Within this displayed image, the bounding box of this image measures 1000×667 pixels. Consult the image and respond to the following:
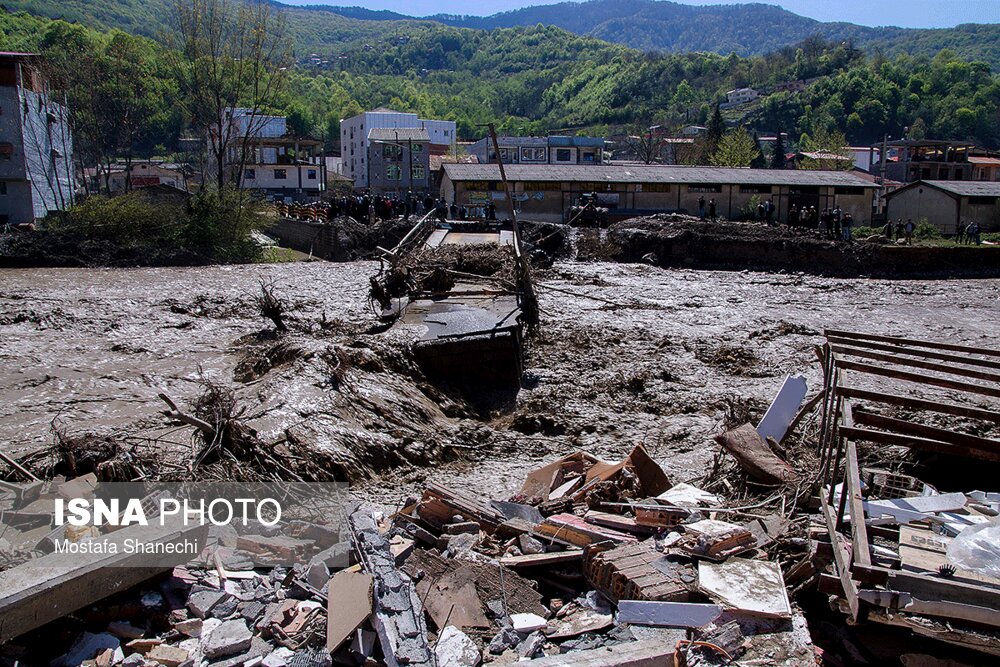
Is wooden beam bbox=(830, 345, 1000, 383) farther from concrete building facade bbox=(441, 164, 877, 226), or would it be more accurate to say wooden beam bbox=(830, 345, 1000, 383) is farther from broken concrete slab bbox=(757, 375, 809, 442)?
concrete building facade bbox=(441, 164, 877, 226)

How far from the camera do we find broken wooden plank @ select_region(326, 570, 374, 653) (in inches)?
171

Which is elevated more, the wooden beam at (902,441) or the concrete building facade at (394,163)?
the concrete building facade at (394,163)

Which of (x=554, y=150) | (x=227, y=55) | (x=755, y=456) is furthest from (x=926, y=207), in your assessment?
(x=755, y=456)

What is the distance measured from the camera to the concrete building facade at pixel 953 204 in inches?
1497

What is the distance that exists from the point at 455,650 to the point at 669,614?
130 centimetres

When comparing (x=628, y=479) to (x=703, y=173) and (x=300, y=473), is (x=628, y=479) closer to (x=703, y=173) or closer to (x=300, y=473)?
(x=300, y=473)

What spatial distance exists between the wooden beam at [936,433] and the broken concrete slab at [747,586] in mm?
1161

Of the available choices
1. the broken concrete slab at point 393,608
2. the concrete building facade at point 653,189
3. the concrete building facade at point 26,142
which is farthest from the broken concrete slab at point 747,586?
the concrete building facade at point 26,142

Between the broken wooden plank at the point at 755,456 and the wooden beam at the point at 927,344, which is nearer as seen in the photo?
the broken wooden plank at the point at 755,456

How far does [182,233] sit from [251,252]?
2.32 meters

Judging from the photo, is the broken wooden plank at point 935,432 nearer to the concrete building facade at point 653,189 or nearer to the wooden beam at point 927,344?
the wooden beam at point 927,344

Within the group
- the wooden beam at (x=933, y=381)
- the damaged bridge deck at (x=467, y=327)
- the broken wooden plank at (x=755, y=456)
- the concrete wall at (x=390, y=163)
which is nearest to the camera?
the wooden beam at (x=933, y=381)

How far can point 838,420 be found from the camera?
5871mm

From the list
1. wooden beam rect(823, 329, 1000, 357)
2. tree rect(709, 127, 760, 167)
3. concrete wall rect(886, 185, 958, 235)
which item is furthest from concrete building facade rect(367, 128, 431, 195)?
wooden beam rect(823, 329, 1000, 357)
